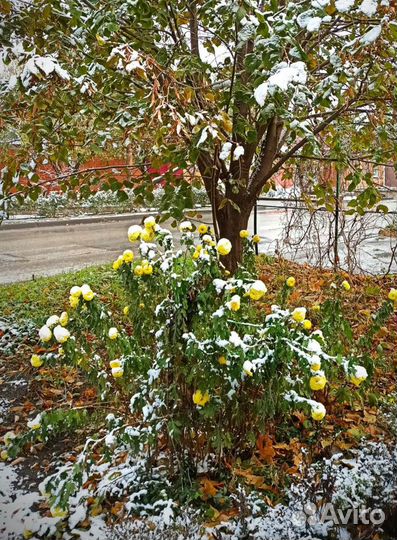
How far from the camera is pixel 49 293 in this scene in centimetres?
617

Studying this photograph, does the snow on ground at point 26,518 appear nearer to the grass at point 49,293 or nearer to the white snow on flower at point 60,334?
the white snow on flower at point 60,334

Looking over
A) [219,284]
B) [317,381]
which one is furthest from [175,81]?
[317,381]

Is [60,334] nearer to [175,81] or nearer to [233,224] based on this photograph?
[175,81]

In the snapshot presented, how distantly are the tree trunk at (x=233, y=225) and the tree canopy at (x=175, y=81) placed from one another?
2 cm

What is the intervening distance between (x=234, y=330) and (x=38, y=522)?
126 cm

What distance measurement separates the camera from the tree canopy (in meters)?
2.35

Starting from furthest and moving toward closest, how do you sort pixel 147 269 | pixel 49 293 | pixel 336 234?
1. pixel 49 293
2. pixel 336 234
3. pixel 147 269

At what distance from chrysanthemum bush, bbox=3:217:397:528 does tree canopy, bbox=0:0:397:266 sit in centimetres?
69

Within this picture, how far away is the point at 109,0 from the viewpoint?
275cm

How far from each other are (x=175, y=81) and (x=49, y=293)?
4.32m

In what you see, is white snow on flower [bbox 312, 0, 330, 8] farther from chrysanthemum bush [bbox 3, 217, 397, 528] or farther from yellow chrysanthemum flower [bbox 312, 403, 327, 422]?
yellow chrysanthemum flower [bbox 312, 403, 327, 422]

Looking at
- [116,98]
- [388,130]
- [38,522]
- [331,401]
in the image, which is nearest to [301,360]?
[331,401]

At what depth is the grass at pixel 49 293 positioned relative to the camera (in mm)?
5406

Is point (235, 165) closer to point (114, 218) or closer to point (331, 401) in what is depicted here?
point (331, 401)
